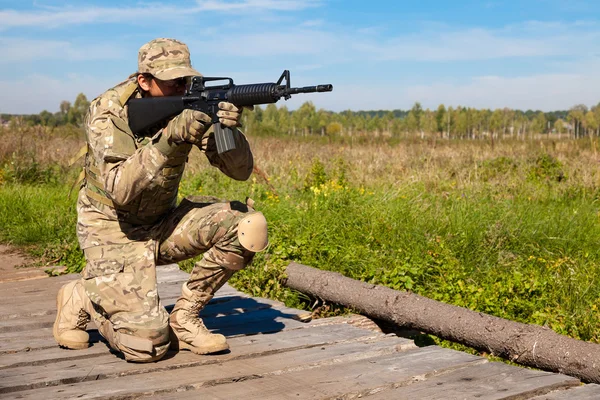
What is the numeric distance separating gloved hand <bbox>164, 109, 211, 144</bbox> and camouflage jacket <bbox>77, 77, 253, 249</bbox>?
8cm

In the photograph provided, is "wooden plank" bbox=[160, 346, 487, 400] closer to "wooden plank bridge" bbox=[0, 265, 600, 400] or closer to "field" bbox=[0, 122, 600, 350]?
"wooden plank bridge" bbox=[0, 265, 600, 400]

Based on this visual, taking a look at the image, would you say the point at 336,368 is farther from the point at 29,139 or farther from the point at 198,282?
the point at 29,139

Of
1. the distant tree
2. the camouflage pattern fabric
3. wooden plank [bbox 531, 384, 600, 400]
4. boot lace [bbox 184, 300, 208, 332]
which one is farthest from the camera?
the distant tree

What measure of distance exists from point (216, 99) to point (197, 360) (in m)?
1.34

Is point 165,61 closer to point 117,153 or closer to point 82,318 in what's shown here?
point 117,153

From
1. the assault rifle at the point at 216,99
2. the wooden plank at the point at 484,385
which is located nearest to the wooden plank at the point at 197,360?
→ the wooden plank at the point at 484,385

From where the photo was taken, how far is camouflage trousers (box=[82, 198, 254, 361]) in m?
3.56

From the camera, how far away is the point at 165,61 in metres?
3.65

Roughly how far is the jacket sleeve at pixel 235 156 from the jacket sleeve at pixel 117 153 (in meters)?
0.39

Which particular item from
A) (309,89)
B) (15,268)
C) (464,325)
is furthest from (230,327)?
(15,268)

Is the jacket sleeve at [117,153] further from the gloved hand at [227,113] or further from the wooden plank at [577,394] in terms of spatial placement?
the wooden plank at [577,394]

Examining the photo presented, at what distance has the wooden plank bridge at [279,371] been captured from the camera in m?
3.06

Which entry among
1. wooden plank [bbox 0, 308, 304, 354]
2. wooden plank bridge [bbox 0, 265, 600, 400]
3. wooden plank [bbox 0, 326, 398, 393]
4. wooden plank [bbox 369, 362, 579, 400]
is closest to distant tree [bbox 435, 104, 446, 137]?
wooden plank [bbox 0, 308, 304, 354]

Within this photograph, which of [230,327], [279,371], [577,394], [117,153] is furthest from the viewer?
[230,327]
